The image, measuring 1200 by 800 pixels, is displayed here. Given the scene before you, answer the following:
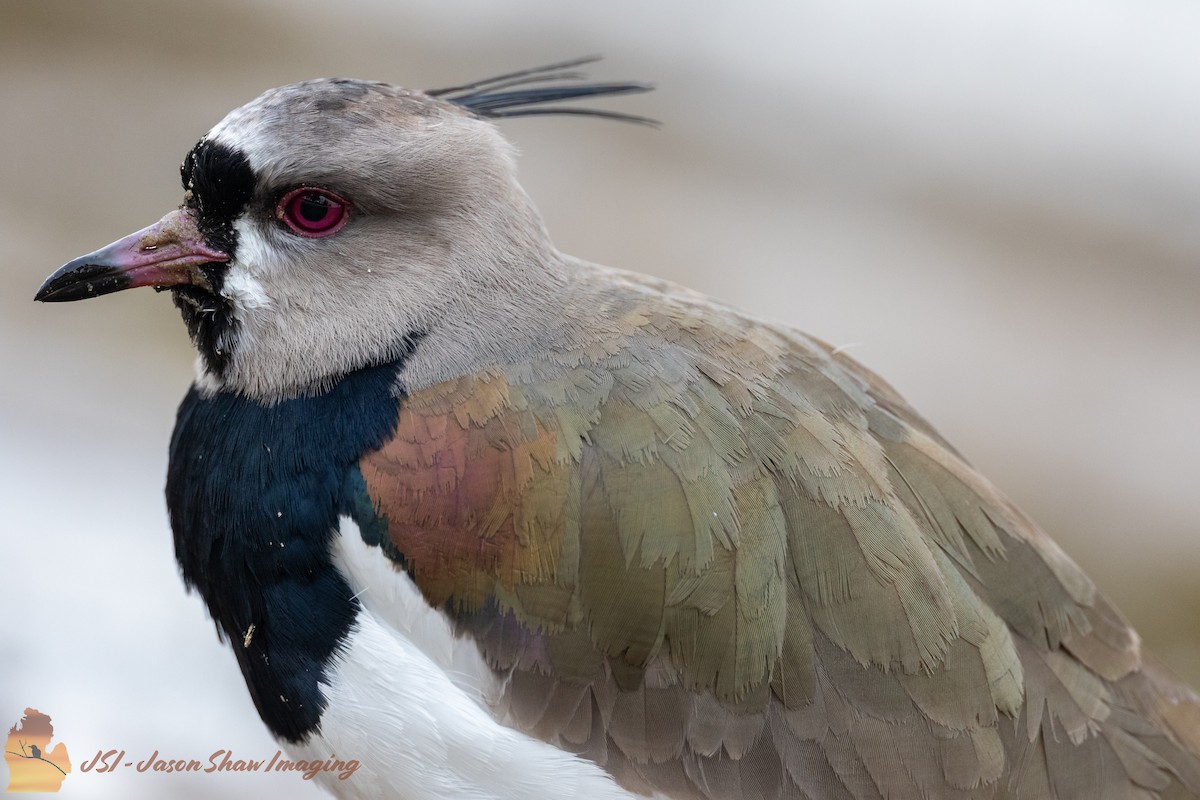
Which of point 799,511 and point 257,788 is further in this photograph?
point 257,788

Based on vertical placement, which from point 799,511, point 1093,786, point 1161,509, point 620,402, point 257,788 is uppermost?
point 620,402

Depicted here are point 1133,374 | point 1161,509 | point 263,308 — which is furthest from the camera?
point 1133,374

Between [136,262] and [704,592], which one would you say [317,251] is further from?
[704,592]

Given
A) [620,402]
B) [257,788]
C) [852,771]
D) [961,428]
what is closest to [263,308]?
[620,402]

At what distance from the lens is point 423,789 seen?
2896mm

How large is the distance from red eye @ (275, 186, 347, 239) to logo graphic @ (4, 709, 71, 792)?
2003 mm

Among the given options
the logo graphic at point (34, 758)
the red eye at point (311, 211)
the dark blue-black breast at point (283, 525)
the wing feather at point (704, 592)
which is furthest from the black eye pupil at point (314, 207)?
the logo graphic at point (34, 758)

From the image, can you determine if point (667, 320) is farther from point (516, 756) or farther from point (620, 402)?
point (516, 756)

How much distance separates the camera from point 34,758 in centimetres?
386

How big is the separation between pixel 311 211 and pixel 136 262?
0.46 m

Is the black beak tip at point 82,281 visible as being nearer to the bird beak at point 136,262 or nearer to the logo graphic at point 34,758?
the bird beak at point 136,262

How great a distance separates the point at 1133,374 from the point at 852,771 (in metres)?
6.22

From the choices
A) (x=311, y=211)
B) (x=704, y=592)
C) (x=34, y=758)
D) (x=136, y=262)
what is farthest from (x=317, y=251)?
(x=34, y=758)

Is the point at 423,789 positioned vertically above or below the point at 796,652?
below
